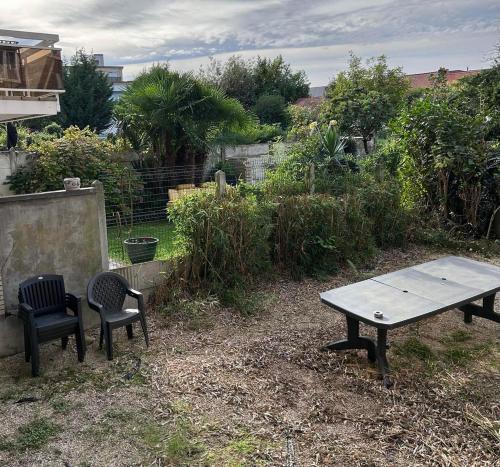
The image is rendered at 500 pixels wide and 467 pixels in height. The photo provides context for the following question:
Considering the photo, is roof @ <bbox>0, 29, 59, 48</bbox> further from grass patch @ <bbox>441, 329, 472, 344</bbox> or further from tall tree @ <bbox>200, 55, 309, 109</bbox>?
tall tree @ <bbox>200, 55, 309, 109</bbox>

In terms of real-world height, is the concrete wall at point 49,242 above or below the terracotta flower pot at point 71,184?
below

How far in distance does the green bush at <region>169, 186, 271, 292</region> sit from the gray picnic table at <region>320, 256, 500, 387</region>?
1661 millimetres

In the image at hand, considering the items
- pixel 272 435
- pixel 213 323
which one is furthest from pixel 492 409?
pixel 213 323

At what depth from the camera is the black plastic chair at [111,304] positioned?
421 centimetres

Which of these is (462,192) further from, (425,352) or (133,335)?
(133,335)

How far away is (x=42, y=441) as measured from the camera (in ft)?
10.1

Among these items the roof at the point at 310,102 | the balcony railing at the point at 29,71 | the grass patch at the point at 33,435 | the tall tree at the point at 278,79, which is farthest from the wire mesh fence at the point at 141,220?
the tall tree at the point at 278,79

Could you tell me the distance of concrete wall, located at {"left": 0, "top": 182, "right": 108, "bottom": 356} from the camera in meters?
4.32

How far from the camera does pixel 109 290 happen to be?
15.3ft

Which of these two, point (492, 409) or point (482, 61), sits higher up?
point (482, 61)

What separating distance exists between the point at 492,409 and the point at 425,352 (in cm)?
98

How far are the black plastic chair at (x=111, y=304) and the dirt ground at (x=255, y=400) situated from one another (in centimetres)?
24

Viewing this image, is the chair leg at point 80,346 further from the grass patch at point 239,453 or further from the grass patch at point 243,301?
the grass patch at point 239,453

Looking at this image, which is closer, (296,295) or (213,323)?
(213,323)
